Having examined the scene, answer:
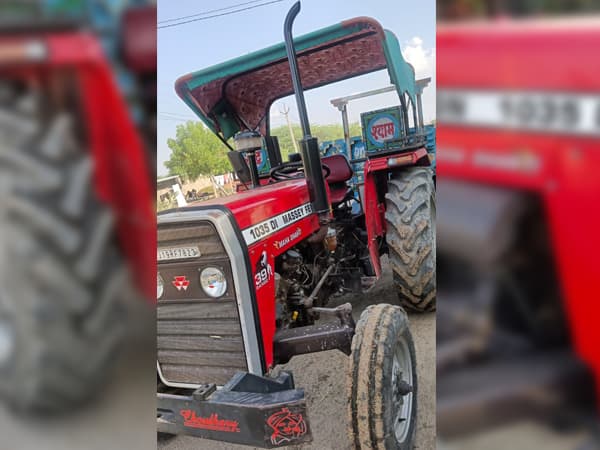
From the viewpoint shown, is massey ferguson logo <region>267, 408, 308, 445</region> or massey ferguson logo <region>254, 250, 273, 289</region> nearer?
massey ferguson logo <region>267, 408, 308, 445</region>

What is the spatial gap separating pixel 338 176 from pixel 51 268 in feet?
3.06

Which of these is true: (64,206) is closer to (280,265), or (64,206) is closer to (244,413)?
(244,413)

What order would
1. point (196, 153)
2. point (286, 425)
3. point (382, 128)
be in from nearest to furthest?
point (286, 425)
point (382, 128)
point (196, 153)

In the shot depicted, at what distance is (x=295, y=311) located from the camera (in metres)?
1.45

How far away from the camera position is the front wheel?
111 cm

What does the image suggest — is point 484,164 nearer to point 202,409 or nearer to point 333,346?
point 333,346

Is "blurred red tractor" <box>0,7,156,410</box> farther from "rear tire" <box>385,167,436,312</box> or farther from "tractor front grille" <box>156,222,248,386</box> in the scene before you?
"rear tire" <box>385,167,436,312</box>

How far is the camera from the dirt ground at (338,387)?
3.95 ft

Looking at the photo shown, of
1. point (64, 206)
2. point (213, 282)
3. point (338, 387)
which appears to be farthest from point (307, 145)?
point (338, 387)

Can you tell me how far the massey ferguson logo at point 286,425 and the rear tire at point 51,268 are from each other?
46 centimetres

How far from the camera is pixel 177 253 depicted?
1175mm

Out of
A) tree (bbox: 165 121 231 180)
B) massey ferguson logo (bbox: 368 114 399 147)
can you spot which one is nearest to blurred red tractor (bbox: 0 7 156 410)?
tree (bbox: 165 121 231 180)

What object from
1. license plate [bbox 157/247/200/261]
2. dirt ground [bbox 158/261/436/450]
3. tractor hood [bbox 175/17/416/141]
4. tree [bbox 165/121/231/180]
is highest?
tractor hood [bbox 175/17/416/141]

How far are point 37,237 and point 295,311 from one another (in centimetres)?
92
